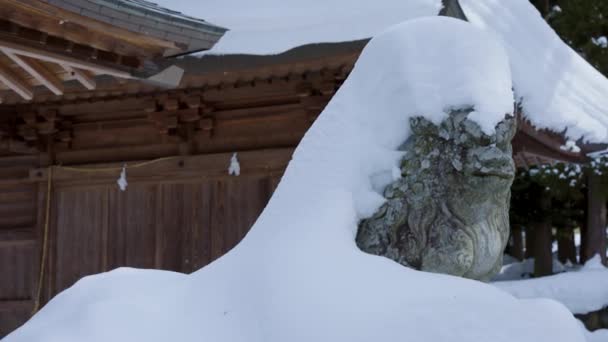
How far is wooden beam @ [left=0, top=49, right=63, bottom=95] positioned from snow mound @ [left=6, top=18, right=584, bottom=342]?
77.4 inches

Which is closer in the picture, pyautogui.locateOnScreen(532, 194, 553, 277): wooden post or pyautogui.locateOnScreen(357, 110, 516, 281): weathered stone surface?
pyautogui.locateOnScreen(357, 110, 516, 281): weathered stone surface

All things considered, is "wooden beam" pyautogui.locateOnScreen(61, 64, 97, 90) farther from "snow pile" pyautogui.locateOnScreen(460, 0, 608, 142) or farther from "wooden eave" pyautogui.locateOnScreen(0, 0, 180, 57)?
"snow pile" pyautogui.locateOnScreen(460, 0, 608, 142)

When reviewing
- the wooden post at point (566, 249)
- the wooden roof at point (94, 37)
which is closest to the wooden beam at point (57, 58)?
the wooden roof at point (94, 37)

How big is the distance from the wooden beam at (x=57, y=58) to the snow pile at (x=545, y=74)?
11.4ft

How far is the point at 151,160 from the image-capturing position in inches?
262

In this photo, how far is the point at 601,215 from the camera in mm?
12320

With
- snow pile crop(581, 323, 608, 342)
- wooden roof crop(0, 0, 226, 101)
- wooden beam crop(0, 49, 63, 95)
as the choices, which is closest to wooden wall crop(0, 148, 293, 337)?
wooden beam crop(0, 49, 63, 95)

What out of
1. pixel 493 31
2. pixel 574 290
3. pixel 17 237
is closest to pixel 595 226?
pixel 574 290

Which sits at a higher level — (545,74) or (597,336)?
(545,74)

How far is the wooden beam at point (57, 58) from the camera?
369cm

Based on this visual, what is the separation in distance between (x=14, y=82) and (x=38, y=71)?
21 centimetres

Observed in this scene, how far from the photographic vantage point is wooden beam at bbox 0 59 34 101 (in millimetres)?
4379

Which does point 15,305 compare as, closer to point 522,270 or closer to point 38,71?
point 38,71

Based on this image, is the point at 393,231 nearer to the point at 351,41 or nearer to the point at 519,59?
the point at 351,41
